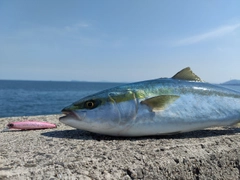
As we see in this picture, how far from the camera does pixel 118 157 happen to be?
6.19 ft

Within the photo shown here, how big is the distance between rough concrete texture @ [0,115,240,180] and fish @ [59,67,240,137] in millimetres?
124

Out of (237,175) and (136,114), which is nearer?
(237,175)

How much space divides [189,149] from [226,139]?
59 centimetres

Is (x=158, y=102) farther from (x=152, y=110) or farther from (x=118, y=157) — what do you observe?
(x=118, y=157)

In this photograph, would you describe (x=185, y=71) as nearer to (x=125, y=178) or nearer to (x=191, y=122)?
(x=191, y=122)

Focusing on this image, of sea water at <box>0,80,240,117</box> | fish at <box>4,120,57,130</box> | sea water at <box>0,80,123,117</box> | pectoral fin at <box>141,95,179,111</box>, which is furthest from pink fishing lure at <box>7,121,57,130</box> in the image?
sea water at <box>0,80,123,117</box>

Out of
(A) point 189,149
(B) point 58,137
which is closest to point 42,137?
(B) point 58,137

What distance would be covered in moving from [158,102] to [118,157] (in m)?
0.73

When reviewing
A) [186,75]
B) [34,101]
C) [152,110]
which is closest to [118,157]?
[152,110]

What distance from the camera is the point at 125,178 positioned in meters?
1.71

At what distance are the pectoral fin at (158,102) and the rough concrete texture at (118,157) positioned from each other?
12.2 inches

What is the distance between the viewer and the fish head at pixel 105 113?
2270mm

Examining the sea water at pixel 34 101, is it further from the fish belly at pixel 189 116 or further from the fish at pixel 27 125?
the fish belly at pixel 189 116

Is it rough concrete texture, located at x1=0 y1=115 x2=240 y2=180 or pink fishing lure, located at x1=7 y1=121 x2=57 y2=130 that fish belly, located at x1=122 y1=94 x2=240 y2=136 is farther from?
pink fishing lure, located at x1=7 y1=121 x2=57 y2=130
